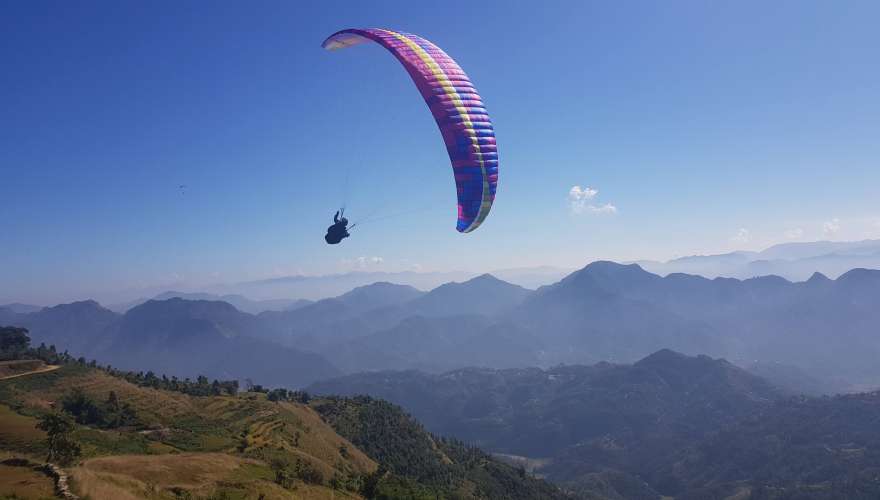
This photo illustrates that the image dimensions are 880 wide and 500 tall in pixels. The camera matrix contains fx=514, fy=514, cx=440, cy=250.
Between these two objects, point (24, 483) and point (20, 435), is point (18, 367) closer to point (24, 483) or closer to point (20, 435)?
point (20, 435)

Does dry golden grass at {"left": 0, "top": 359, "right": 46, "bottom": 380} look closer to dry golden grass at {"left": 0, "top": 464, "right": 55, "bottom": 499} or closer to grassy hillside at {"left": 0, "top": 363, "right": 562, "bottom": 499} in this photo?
grassy hillside at {"left": 0, "top": 363, "right": 562, "bottom": 499}

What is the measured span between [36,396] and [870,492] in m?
267

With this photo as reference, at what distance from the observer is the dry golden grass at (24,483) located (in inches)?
1122

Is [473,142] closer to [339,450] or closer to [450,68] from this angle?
[450,68]

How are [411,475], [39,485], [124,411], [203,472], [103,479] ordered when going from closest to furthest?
[39,485], [103,479], [203,472], [124,411], [411,475]

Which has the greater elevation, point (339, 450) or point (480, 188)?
point (480, 188)

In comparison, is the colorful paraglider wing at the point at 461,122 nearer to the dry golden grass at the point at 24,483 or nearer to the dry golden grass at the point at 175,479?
the dry golden grass at the point at 175,479

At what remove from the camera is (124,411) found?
74125mm

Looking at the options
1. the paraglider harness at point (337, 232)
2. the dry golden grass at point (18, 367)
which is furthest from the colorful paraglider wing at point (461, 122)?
the dry golden grass at point (18, 367)

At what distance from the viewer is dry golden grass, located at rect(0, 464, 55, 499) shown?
93.5 feet

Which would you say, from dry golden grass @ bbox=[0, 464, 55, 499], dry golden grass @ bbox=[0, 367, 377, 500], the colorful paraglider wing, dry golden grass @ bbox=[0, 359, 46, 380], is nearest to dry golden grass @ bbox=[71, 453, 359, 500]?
dry golden grass @ bbox=[0, 367, 377, 500]

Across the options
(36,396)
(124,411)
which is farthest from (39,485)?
(36,396)

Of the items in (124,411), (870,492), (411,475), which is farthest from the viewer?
(870,492)

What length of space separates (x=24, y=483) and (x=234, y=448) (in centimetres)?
3762
